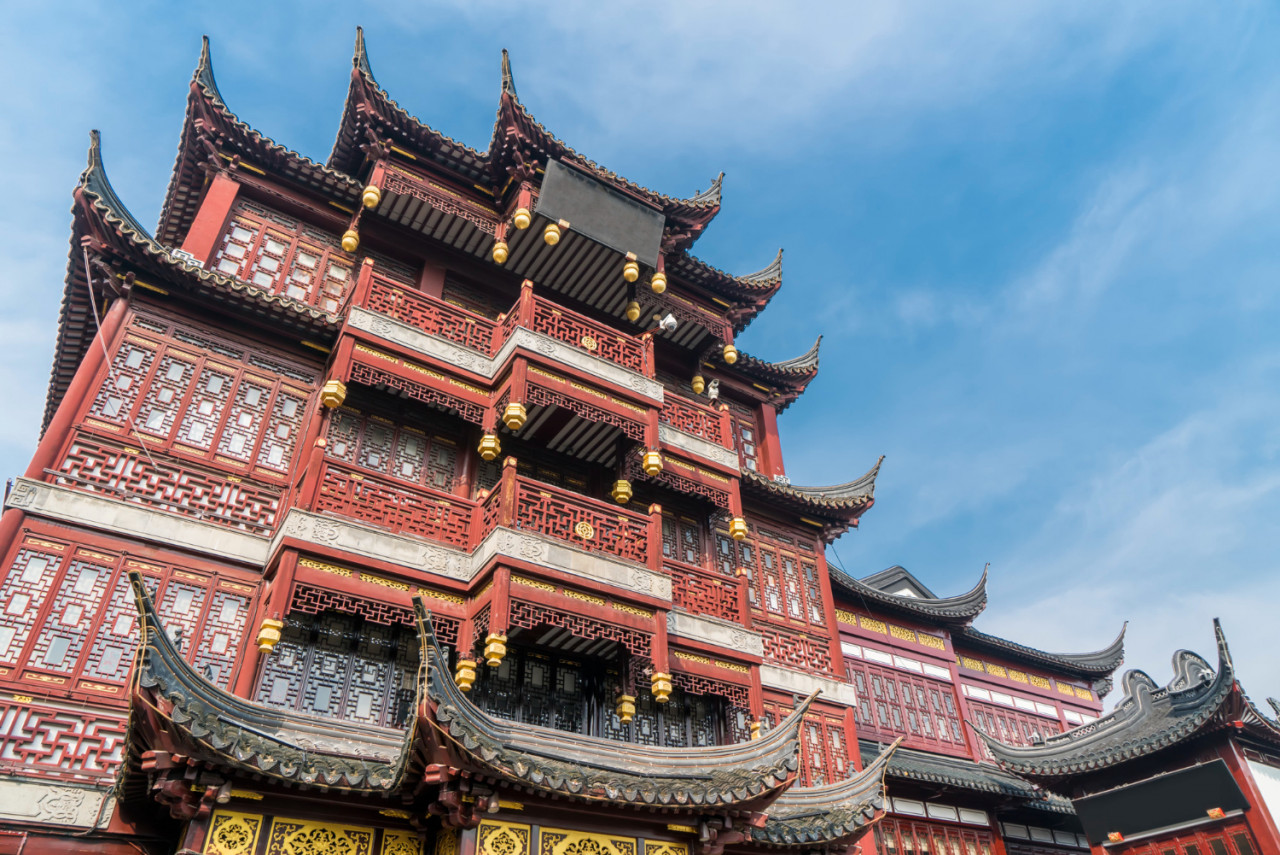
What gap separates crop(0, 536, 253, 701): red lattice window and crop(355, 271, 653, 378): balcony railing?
505 cm

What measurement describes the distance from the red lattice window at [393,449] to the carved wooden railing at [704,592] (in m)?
4.13

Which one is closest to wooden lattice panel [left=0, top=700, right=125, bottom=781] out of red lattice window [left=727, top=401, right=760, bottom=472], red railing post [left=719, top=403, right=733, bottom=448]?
red railing post [left=719, top=403, right=733, bottom=448]

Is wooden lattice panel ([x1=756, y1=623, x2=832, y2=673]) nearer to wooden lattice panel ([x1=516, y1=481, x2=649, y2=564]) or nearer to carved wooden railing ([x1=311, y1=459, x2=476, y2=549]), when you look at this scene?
wooden lattice panel ([x1=516, y1=481, x2=649, y2=564])

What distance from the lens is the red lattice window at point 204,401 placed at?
11.7 m

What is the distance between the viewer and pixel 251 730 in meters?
8.71

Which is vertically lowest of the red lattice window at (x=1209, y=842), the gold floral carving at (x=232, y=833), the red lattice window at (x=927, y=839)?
the gold floral carving at (x=232, y=833)

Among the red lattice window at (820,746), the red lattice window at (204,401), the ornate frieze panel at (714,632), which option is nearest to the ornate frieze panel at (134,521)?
the red lattice window at (204,401)

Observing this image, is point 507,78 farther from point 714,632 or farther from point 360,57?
point 714,632

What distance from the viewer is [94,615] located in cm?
1027

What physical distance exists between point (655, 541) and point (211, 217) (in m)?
9.15

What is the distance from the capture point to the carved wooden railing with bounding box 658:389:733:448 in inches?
648

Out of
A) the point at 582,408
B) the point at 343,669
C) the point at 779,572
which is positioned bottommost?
the point at 343,669

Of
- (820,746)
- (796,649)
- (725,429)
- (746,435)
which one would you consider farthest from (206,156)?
(820,746)

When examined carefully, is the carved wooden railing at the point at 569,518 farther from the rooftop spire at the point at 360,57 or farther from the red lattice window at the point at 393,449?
the rooftop spire at the point at 360,57
